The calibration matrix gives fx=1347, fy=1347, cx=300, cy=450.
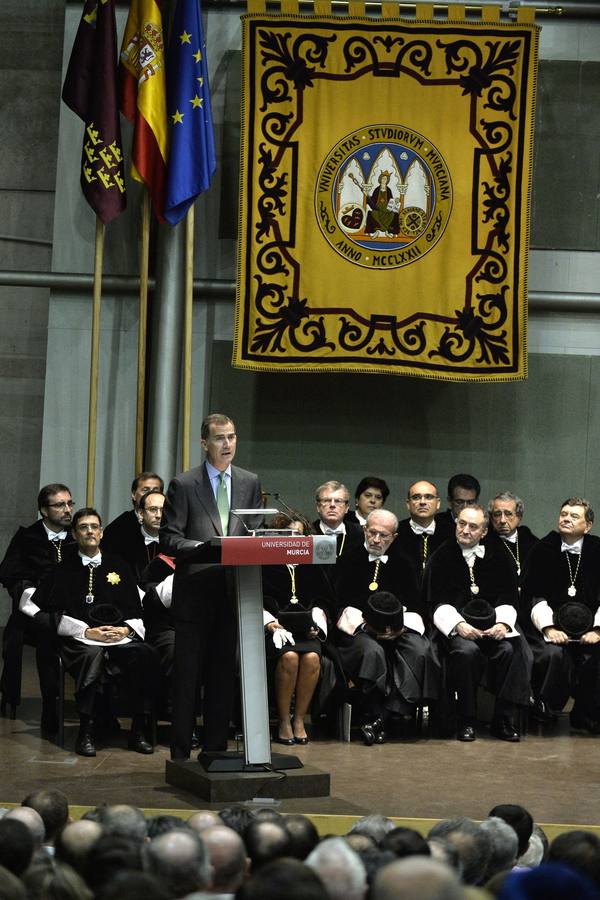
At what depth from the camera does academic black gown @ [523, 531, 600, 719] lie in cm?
738

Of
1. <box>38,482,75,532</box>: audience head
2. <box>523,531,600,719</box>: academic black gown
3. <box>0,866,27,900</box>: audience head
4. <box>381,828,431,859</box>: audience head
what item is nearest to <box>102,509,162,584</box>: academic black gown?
<box>38,482,75,532</box>: audience head

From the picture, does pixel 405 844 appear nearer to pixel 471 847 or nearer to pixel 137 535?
pixel 471 847

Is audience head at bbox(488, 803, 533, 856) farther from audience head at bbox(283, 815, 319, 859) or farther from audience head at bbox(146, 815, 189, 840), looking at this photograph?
audience head at bbox(146, 815, 189, 840)

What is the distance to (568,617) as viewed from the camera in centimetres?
755

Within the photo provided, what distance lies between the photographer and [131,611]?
704cm

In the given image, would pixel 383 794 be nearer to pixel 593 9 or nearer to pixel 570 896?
pixel 570 896

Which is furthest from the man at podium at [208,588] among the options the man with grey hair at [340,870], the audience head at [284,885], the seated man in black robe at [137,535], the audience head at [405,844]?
the audience head at [284,885]

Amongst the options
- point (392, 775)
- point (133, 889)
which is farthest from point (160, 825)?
point (392, 775)

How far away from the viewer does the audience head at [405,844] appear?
2.98 m

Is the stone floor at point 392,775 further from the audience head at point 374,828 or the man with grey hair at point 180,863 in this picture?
the man with grey hair at point 180,863

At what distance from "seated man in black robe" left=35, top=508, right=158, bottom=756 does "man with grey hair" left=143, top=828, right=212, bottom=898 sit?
381 cm

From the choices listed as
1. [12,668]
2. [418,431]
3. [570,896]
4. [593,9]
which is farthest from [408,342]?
[570,896]

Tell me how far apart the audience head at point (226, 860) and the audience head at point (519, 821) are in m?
0.92

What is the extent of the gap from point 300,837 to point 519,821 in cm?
72
